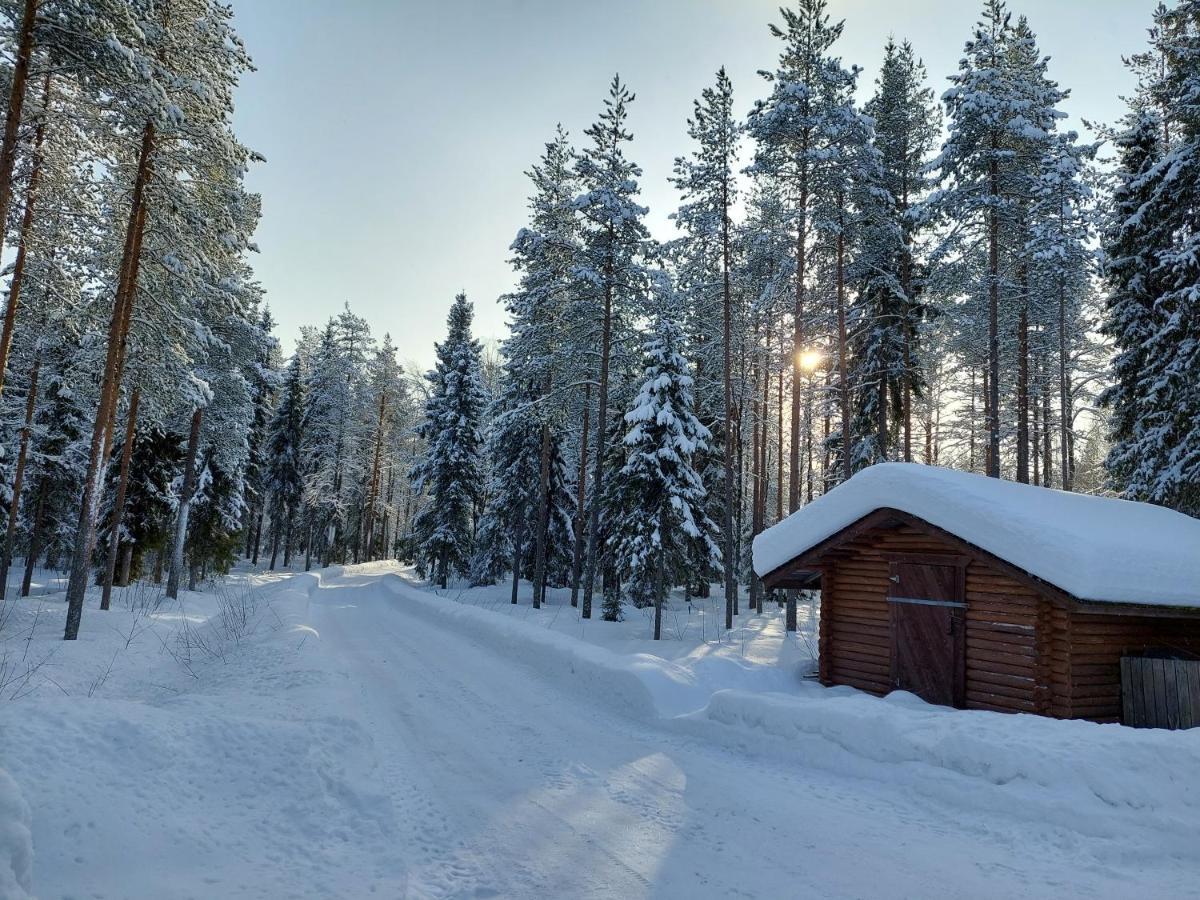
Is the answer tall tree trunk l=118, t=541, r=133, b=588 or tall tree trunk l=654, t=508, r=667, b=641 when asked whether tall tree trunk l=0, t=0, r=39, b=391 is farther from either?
tall tree trunk l=118, t=541, r=133, b=588

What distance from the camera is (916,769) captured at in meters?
7.48

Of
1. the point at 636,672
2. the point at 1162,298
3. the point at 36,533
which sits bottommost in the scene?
the point at 636,672

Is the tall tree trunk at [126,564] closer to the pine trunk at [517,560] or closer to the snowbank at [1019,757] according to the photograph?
the pine trunk at [517,560]

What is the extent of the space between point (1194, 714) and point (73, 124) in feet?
69.9

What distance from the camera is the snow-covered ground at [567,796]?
485cm

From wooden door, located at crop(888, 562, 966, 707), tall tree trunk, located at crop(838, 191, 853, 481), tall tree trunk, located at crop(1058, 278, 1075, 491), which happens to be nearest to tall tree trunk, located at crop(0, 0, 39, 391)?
wooden door, located at crop(888, 562, 966, 707)

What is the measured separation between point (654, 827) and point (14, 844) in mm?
4707

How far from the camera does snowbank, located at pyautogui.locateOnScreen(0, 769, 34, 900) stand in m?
3.50

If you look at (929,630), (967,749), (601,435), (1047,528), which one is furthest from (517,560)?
(967,749)

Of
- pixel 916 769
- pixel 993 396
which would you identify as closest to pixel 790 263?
pixel 993 396

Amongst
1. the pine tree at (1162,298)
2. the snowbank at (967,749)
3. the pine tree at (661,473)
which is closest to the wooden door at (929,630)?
the snowbank at (967,749)

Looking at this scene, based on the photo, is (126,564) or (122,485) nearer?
(122,485)

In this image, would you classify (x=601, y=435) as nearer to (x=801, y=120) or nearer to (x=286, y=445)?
(x=801, y=120)

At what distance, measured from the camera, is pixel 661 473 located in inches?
811
